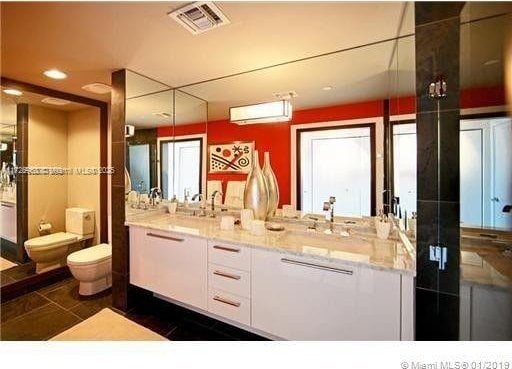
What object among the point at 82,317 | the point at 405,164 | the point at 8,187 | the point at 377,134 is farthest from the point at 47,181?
the point at 405,164

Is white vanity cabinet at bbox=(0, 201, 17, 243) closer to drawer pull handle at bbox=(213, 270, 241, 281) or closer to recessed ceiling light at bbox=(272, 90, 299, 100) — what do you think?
drawer pull handle at bbox=(213, 270, 241, 281)

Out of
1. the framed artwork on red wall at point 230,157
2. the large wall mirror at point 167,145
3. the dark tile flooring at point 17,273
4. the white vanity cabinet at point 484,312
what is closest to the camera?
the white vanity cabinet at point 484,312

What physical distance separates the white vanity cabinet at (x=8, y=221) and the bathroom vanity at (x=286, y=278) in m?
1.66

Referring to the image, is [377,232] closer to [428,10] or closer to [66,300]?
[428,10]

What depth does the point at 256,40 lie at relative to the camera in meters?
1.50

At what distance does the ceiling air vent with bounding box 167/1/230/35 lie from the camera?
47.6 inches

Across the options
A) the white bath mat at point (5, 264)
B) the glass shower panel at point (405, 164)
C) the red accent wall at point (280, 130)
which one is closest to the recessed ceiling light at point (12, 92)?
the red accent wall at point (280, 130)

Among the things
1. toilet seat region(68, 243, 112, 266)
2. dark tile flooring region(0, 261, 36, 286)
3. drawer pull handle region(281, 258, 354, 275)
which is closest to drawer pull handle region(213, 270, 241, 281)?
drawer pull handle region(281, 258, 354, 275)

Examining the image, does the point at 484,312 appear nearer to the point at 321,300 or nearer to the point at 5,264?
the point at 321,300

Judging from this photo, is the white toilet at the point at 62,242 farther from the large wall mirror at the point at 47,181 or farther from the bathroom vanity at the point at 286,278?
the bathroom vanity at the point at 286,278

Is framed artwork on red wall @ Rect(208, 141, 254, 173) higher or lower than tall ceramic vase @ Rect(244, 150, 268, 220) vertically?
higher

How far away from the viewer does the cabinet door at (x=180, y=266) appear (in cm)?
168

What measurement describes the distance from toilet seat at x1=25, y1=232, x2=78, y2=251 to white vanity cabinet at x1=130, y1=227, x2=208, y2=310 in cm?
127
